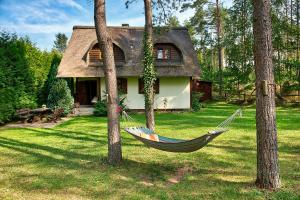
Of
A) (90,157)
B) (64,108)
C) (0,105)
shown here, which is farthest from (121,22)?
(90,157)

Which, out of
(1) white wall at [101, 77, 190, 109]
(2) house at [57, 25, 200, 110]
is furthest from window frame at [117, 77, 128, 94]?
(1) white wall at [101, 77, 190, 109]

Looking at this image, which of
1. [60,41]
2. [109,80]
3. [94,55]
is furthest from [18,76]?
[60,41]

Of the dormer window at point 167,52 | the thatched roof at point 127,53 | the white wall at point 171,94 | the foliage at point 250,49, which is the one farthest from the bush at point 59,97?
the foliage at point 250,49

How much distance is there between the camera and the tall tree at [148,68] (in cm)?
1021

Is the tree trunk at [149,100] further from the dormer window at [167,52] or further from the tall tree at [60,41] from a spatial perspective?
the tall tree at [60,41]

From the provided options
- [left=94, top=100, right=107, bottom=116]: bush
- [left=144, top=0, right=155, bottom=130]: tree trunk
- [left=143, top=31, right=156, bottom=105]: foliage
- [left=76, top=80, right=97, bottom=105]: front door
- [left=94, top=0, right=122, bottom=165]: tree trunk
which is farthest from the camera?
[left=76, top=80, right=97, bottom=105]: front door

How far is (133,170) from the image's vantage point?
20.2 feet

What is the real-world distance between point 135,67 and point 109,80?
37.2 feet

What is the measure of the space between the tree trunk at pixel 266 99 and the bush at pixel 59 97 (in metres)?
13.0

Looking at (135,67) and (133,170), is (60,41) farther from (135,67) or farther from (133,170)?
(133,170)

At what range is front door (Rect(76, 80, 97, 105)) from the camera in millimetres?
19234

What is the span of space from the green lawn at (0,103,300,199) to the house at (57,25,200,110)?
811 centimetres

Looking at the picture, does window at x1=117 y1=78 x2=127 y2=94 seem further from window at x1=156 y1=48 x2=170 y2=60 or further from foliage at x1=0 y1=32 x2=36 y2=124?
foliage at x1=0 y1=32 x2=36 y2=124

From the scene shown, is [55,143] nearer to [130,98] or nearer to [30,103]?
[30,103]
